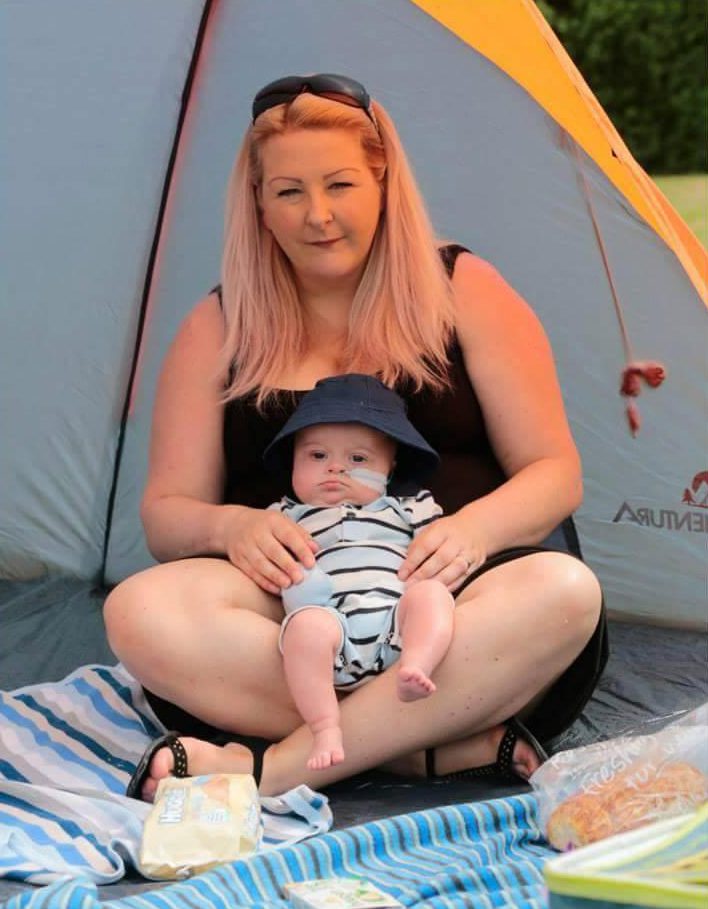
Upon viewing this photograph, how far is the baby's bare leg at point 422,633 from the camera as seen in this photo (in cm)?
166

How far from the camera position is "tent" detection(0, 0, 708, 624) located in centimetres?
233

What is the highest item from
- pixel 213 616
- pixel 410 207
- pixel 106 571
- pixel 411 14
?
pixel 411 14

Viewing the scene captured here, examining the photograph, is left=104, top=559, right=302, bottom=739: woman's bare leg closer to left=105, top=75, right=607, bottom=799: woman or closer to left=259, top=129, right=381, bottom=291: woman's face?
left=105, top=75, right=607, bottom=799: woman

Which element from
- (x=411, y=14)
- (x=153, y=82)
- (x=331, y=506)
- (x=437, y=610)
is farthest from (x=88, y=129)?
(x=437, y=610)

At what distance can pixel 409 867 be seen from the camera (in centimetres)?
154

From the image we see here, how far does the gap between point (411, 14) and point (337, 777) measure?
3.84ft

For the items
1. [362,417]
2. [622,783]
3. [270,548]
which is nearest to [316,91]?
[362,417]

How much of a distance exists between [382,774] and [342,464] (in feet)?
1.20

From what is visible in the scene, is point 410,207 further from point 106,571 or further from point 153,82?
point 106,571

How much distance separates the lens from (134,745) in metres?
1.97

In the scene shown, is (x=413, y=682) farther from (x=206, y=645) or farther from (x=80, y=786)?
(x=80, y=786)

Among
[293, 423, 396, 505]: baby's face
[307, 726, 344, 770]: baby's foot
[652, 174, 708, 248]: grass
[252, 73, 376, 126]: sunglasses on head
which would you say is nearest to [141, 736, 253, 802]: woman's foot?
[307, 726, 344, 770]: baby's foot

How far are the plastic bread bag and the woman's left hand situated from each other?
0.80ft

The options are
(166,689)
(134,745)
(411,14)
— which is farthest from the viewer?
(411,14)
